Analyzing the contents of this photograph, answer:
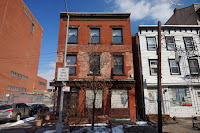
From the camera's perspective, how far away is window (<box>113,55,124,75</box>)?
14413 millimetres

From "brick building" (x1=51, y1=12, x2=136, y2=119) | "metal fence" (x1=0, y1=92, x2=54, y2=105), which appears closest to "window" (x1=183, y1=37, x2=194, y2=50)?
"brick building" (x1=51, y1=12, x2=136, y2=119)

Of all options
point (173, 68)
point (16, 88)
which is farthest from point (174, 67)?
point (16, 88)

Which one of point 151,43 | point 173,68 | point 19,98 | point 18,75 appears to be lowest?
point 19,98

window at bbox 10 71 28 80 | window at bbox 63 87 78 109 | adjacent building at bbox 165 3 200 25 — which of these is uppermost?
adjacent building at bbox 165 3 200 25

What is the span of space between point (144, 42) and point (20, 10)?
38375 mm

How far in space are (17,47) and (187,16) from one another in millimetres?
40385

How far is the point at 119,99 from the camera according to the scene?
13547 millimetres

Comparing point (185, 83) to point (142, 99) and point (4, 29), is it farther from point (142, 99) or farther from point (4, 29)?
point (4, 29)

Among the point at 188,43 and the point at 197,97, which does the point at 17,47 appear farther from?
the point at 197,97

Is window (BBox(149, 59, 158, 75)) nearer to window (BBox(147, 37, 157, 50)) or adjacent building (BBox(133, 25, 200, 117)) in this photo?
adjacent building (BBox(133, 25, 200, 117))

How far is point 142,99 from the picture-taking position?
47.0 feet

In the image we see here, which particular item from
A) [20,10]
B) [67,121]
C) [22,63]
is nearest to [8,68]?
[22,63]

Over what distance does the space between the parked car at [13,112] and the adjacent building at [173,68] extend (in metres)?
13.0

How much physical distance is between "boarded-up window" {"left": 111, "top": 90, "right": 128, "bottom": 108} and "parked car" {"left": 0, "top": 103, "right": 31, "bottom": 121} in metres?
9.46
